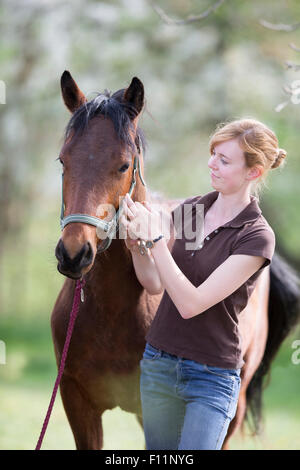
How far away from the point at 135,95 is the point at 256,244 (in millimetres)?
951

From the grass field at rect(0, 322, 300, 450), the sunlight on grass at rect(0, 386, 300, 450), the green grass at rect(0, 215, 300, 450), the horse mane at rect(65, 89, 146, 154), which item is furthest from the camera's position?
the green grass at rect(0, 215, 300, 450)

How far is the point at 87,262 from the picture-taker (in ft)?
7.61

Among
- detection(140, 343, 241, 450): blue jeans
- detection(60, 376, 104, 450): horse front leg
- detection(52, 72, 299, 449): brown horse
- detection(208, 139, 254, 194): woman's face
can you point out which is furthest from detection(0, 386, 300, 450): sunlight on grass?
detection(208, 139, 254, 194): woman's face

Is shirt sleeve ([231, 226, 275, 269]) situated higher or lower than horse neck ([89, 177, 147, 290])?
higher

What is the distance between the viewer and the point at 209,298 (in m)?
2.30

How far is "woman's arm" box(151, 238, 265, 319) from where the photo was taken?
7.50ft

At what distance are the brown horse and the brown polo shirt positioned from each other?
41cm

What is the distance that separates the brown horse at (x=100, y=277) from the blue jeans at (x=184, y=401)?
0.52 m

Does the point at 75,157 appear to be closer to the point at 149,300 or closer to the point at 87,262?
the point at 87,262

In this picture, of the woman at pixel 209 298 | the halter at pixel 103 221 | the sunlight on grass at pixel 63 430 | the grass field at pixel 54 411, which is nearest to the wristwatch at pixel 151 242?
the woman at pixel 209 298

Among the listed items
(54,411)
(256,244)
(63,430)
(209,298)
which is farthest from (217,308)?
(54,411)

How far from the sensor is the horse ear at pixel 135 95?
275 centimetres

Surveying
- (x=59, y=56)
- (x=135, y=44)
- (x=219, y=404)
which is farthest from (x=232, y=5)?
(x=219, y=404)

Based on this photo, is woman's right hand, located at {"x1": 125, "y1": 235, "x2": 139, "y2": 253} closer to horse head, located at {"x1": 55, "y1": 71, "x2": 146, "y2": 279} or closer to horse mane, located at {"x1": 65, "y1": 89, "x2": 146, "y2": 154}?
horse head, located at {"x1": 55, "y1": 71, "x2": 146, "y2": 279}
